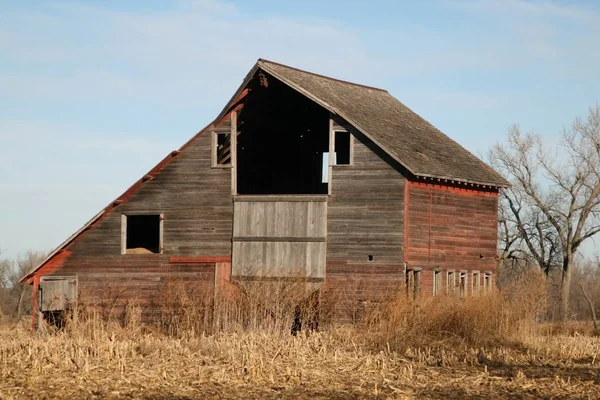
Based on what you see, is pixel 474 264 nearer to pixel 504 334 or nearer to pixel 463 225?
pixel 463 225

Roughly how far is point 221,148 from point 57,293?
22.8ft

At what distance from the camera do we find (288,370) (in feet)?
71.1

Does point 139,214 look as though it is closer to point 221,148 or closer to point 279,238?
point 221,148

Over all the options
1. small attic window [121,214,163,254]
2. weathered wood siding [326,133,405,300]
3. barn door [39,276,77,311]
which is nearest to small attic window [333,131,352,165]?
weathered wood siding [326,133,405,300]

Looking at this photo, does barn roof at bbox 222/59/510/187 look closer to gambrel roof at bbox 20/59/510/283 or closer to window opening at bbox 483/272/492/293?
gambrel roof at bbox 20/59/510/283

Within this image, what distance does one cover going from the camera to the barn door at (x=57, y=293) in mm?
35312

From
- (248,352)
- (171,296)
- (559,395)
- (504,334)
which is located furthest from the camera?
(171,296)

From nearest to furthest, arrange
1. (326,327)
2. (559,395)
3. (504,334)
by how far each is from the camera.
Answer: (559,395) < (504,334) < (326,327)

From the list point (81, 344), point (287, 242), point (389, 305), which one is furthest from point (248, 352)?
point (287, 242)

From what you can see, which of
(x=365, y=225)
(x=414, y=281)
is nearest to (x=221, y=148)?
(x=365, y=225)

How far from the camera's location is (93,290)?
117 feet

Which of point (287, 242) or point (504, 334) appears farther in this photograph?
point (287, 242)

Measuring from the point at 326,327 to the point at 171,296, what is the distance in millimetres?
5268

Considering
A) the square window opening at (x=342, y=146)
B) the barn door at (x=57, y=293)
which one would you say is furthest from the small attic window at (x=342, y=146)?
the barn door at (x=57, y=293)
